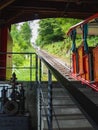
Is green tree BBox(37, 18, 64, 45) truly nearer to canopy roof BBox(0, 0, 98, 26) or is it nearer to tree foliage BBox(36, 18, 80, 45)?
tree foliage BBox(36, 18, 80, 45)

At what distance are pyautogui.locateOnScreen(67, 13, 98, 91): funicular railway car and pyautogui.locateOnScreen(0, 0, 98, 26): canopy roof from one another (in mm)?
3675

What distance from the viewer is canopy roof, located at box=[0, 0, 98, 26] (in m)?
11.7

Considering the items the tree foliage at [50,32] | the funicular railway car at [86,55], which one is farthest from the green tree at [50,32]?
the funicular railway car at [86,55]

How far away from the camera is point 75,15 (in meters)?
12.9

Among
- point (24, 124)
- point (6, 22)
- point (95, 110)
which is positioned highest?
point (6, 22)

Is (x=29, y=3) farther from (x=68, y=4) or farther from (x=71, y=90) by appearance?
(x=71, y=90)

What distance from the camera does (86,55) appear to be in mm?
6727

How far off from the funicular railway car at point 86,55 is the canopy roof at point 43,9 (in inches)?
145

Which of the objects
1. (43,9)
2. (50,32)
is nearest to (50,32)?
(50,32)

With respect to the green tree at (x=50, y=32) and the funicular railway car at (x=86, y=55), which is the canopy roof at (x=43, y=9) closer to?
the funicular railway car at (x=86, y=55)

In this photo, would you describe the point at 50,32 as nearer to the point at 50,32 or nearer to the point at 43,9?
the point at 50,32

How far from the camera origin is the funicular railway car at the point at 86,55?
6340 millimetres

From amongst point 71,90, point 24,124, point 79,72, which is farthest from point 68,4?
point 71,90

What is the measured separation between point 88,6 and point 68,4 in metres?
0.92
